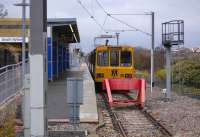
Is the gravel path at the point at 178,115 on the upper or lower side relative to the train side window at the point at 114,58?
lower

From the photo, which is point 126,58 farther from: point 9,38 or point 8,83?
point 8,83

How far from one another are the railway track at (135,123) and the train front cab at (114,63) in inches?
343

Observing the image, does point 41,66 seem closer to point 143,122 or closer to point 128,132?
point 128,132

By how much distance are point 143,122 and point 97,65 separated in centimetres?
1432

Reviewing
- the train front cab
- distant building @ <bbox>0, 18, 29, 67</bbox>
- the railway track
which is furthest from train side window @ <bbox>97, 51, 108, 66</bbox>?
the railway track

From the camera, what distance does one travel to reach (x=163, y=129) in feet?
55.5

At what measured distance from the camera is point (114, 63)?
109ft

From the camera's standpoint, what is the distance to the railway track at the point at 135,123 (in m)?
16.3

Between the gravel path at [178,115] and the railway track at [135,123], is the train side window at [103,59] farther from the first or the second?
the railway track at [135,123]

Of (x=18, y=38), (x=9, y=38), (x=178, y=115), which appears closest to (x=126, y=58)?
(x=18, y=38)

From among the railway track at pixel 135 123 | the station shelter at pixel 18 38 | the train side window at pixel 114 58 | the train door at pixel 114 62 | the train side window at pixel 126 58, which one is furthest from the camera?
the station shelter at pixel 18 38

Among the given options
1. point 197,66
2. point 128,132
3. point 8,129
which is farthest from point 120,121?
point 197,66

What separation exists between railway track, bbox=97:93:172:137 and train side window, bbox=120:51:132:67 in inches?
355

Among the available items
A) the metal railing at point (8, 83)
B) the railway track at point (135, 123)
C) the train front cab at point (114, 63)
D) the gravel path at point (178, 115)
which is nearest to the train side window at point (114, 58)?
the train front cab at point (114, 63)
